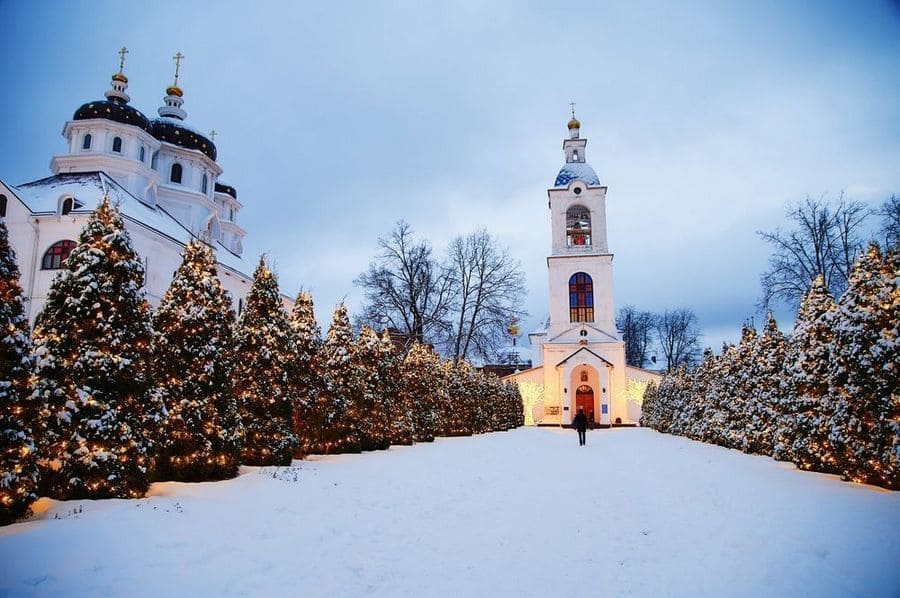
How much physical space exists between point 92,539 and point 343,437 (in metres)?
10.7

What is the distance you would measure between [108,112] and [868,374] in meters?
44.6

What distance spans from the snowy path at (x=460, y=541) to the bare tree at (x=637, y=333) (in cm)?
6372

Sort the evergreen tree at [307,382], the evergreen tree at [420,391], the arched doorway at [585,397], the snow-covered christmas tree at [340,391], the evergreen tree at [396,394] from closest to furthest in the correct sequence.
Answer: the evergreen tree at [307,382] < the snow-covered christmas tree at [340,391] < the evergreen tree at [396,394] < the evergreen tree at [420,391] < the arched doorway at [585,397]

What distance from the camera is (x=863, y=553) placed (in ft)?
18.3

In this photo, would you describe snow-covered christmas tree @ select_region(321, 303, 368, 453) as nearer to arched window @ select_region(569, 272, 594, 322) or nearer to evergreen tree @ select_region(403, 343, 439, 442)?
evergreen tree @ select_region(403, 343, 439, 442)

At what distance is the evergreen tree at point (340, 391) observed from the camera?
51.5 ft

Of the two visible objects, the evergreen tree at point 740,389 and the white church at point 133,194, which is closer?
the evergreen tree at point 740,389

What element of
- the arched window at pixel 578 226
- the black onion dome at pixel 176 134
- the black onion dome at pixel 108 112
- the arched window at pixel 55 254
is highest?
the black onion dome at pixel 176 134

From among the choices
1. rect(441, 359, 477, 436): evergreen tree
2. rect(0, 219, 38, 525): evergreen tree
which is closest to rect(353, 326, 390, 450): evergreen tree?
rect(441, 359, 477, 436): evergreen tree

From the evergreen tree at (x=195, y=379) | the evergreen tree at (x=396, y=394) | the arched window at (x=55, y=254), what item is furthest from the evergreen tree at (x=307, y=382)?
the arched window at (x=55, y=254)

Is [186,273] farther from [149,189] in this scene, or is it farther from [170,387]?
→ [149,189]

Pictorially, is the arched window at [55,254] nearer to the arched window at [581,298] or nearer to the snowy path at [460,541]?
the snowy path at [460,541]

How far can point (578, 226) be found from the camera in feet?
161

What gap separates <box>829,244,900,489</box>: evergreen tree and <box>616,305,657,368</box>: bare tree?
62.4 m
